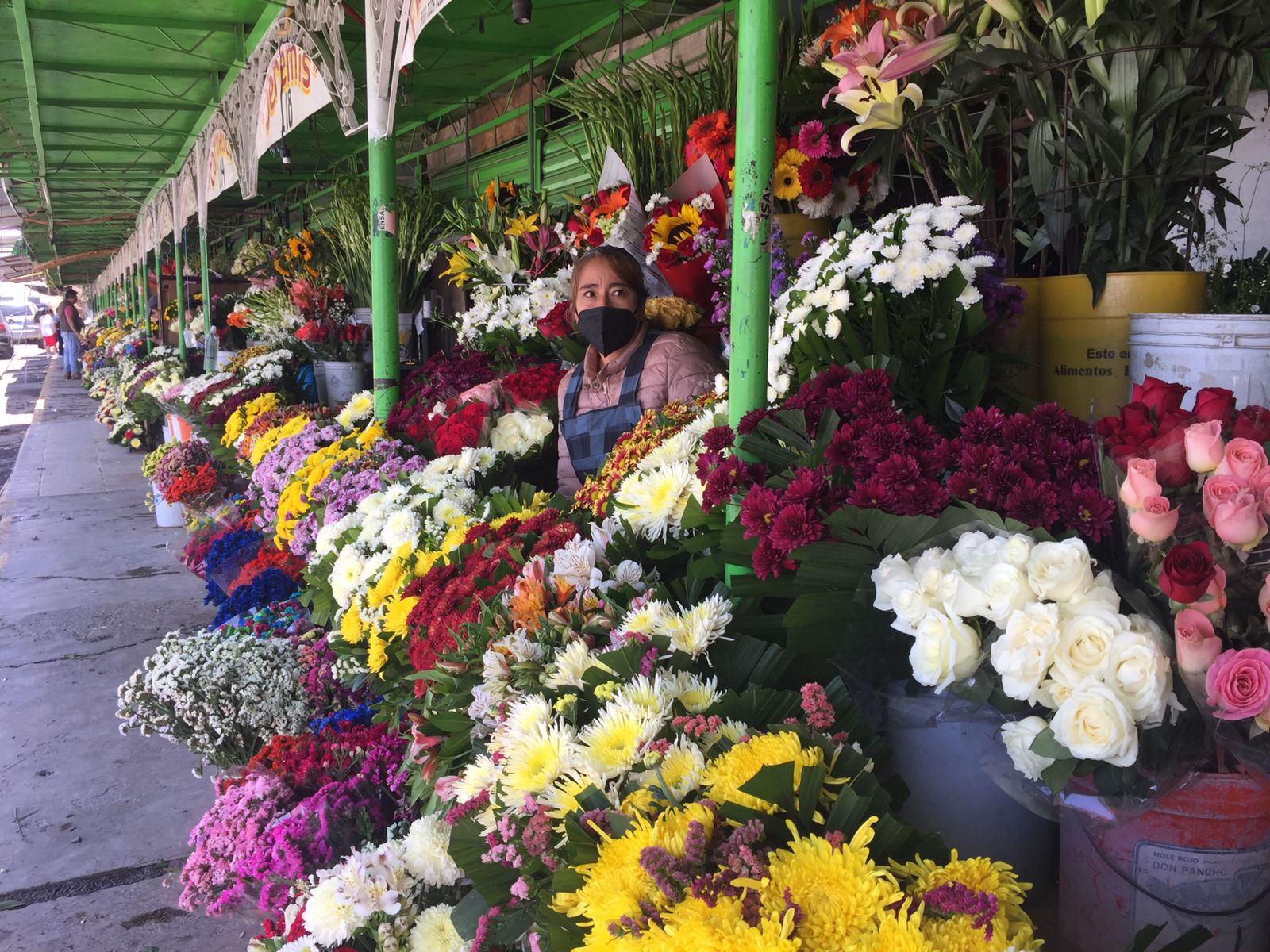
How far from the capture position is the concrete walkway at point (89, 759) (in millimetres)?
2709

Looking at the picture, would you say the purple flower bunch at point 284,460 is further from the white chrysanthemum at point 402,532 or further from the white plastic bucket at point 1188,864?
the white plastic bucket at point 1188,864

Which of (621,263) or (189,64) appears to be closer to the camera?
(621,263)

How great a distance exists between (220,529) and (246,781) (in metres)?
2.95

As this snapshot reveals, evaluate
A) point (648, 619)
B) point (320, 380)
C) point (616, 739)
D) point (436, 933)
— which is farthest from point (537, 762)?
point (320, 380)

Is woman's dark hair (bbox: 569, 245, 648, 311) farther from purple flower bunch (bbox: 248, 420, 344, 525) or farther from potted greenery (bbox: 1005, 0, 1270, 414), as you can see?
purple flower bunch (bbox: 248, 420, 344, 525)

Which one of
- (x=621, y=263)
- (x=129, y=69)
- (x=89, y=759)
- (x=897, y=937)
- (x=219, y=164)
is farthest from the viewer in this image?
(x=129, y=69)

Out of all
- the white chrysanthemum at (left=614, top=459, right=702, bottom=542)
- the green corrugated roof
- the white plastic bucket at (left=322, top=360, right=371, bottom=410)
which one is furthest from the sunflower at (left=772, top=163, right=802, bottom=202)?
the white plastic bucket at (left=322, top=360, right=371, bottom=410)

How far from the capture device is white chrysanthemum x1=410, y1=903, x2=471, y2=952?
1439 mm

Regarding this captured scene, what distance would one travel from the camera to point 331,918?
1.58m

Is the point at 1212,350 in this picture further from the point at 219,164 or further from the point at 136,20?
the point at 219,164

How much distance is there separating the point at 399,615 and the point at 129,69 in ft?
23.9

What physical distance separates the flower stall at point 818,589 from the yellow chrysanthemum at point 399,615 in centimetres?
5

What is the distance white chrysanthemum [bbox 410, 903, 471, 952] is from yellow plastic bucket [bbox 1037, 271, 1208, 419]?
54.5 inches

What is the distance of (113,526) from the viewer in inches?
304
